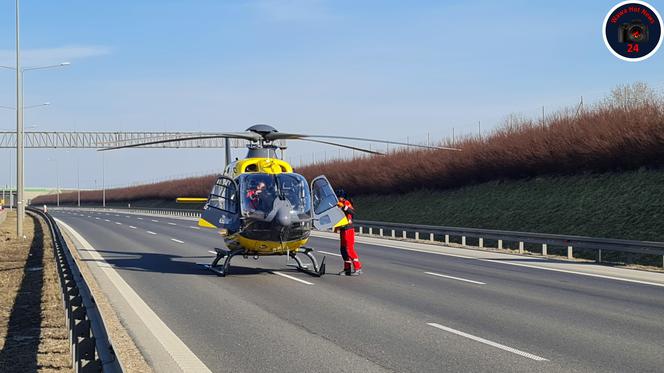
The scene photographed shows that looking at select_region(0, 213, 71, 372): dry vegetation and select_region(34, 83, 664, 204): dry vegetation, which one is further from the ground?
select_region(34, 83, 664, 204): dry vegetation

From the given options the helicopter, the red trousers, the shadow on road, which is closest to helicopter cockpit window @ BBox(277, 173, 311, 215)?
the helicopter

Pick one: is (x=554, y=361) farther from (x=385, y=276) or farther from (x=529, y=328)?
(x=385, y=276)

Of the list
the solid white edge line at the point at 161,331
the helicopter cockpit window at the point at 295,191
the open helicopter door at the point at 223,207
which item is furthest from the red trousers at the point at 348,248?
the solid white edge line at the point at 161,331

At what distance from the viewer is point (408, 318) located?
1089 cm

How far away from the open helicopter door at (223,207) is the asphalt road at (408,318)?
1.14m

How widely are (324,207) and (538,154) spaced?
26.5 meters

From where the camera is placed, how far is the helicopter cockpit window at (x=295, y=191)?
1614 cm

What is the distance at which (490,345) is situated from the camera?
8820 millimetres

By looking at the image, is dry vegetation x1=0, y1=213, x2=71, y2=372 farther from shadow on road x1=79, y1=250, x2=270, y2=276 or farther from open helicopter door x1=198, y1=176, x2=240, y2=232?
open helicopter door x1=198, y1=176, x2=240, y2=232

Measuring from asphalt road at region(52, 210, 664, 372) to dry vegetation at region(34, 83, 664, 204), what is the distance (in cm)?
1757

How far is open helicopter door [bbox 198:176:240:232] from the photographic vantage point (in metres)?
16.2

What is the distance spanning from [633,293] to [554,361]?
272 inches

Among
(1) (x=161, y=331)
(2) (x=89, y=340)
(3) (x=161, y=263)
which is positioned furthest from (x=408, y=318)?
(3) (x=161, y=263)

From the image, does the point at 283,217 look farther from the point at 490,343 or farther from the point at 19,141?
the point at 19,141
